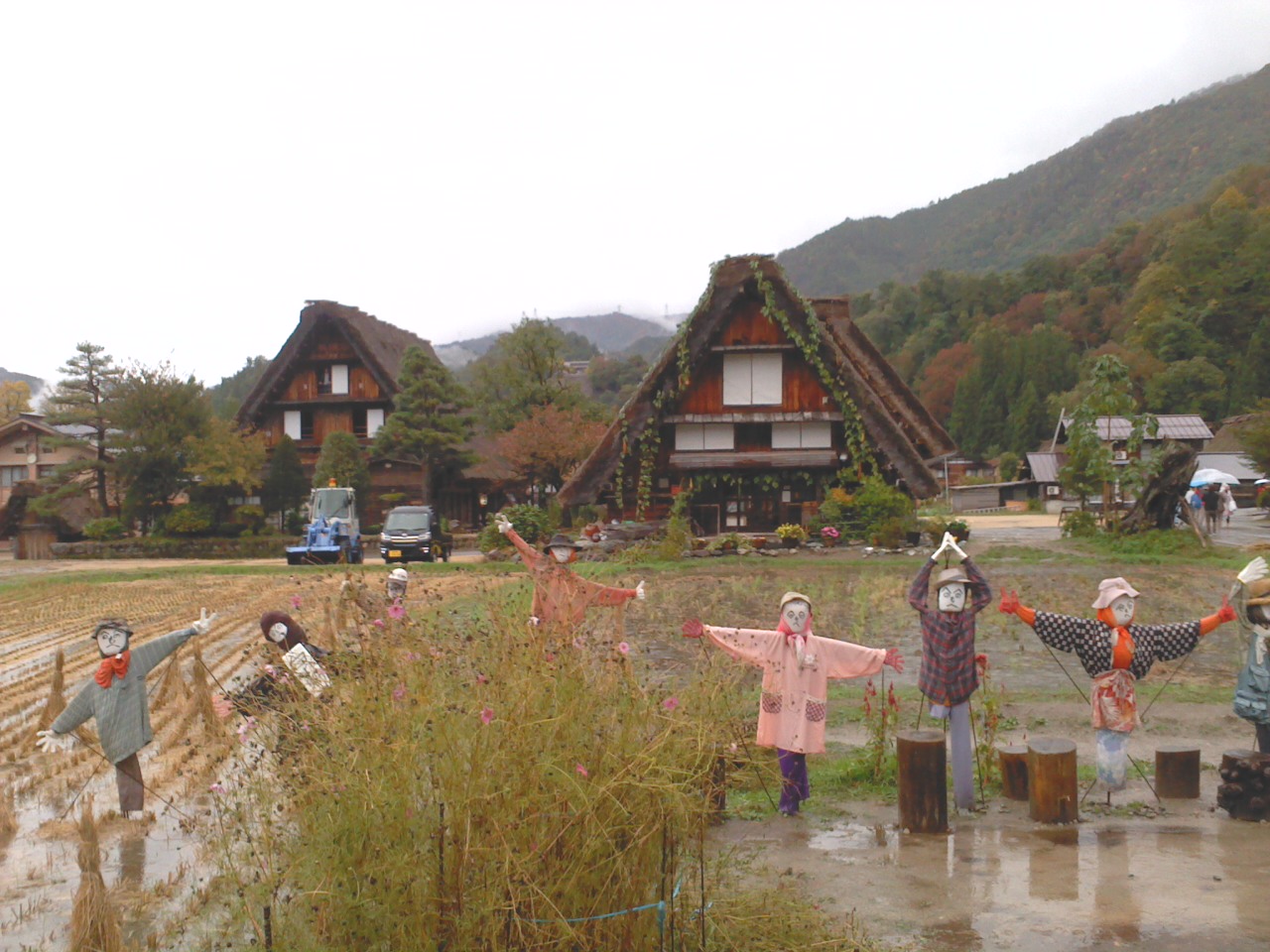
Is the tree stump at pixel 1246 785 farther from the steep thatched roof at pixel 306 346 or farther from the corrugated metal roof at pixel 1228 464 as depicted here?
the corrugated metal roof at pixel 1228 464

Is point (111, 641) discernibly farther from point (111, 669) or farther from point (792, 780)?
point (792, 780)

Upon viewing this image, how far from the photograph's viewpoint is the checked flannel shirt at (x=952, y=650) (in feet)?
22.4

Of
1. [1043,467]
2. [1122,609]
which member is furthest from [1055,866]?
[1043,467]

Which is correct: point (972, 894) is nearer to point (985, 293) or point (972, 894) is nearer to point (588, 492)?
point (588, 492)

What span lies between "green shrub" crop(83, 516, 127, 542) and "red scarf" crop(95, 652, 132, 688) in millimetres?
31563

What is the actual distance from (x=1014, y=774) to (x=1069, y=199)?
492 ft

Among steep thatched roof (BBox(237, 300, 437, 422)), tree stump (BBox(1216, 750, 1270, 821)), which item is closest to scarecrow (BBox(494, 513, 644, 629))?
tree stump (BBox(1216, 750, 1270, 821))

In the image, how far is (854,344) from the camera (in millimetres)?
32250

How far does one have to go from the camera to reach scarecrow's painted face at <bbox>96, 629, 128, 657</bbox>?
6.80 metres

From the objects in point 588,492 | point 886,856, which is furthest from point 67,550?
point 886,856

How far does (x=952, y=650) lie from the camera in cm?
684

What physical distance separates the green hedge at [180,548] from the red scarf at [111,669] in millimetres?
27867

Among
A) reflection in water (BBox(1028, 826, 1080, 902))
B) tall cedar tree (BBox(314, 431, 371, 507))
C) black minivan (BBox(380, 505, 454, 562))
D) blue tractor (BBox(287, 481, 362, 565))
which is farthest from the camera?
tall cedar tree (BBox(314, 431, 371, 507))

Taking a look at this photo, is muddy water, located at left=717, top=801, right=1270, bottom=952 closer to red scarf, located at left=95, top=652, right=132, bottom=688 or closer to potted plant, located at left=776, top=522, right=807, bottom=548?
red scarf, located at left=95, top=652, right=132, bottom=688
